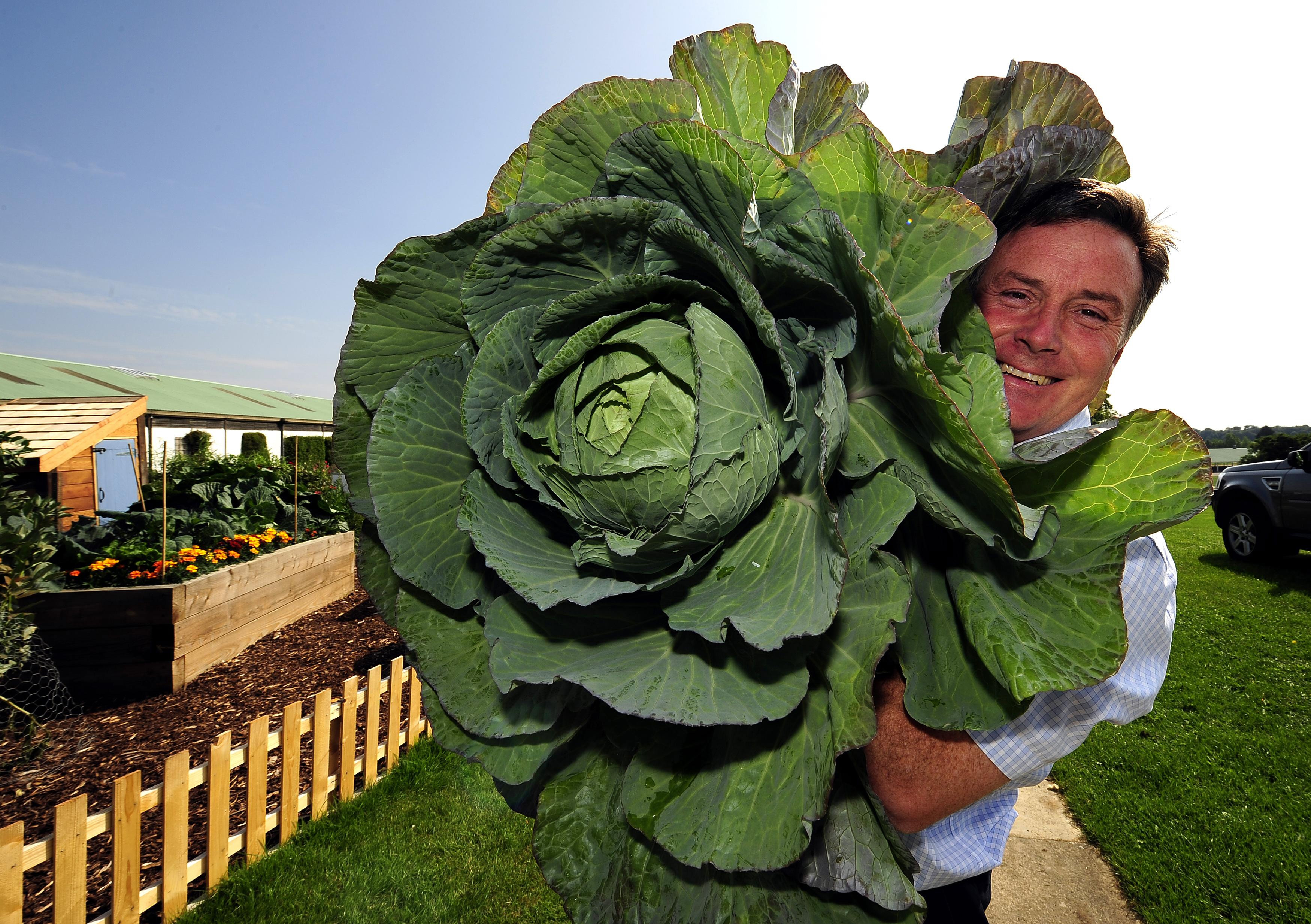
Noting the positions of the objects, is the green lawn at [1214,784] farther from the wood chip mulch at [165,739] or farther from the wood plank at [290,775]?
the wood chip mulch at [165,739]

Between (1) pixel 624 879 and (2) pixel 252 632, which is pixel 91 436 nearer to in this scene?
(2) pixel 252 632

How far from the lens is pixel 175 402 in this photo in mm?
24469

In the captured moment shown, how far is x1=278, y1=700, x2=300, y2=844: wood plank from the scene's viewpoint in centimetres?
459

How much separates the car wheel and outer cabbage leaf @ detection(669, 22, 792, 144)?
53.1 feet

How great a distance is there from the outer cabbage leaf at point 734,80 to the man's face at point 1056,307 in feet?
1.74

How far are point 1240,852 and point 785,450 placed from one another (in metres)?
5.93

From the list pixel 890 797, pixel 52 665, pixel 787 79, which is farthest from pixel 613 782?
pixel 52 665

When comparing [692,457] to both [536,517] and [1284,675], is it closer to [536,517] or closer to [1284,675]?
[536,517]

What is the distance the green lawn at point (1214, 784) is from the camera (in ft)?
13.9

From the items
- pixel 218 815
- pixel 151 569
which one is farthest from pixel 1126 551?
pixel 151 569

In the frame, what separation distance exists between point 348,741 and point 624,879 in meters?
4.96

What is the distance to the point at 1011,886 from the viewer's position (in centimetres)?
438

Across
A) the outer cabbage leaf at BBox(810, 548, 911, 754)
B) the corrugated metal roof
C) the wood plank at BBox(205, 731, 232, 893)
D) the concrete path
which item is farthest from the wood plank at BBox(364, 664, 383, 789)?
the corrugated metal roof

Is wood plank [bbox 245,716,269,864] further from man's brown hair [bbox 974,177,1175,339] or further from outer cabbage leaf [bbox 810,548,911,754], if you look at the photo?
man's brown hair [bbox 974,177,1175,339]
